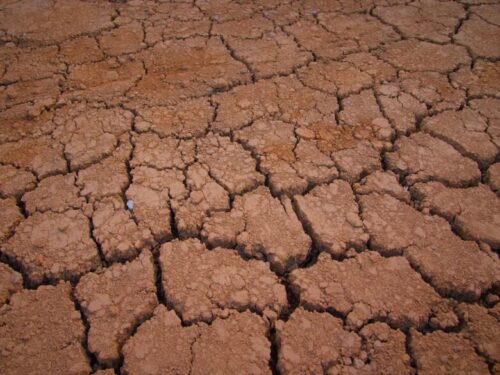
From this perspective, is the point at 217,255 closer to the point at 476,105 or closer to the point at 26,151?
the point at 26,151

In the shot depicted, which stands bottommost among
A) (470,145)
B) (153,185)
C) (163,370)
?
(163,370)

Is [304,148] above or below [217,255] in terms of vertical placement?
above

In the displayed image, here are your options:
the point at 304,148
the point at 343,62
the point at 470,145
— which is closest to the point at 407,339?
the point at 304,148

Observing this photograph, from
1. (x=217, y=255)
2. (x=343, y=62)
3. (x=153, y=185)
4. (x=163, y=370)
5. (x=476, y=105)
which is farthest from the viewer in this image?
(x=343, y=62)

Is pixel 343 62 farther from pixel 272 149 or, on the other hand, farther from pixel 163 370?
pixel 163 370

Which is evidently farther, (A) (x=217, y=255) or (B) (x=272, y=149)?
(B) (x=272, y=149)

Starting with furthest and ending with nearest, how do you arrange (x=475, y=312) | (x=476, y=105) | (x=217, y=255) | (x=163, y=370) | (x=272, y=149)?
(x=476, y=105) < (x=272, y=149) < (x=217, y=255) < (x=475, y=312) < (x=163, y=370)
